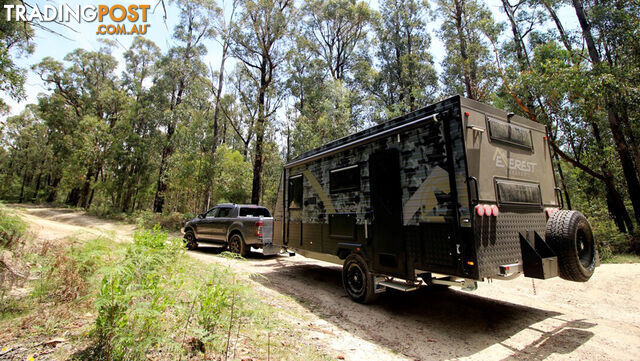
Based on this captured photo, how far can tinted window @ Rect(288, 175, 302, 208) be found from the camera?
311 inches

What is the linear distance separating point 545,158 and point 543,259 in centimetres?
226

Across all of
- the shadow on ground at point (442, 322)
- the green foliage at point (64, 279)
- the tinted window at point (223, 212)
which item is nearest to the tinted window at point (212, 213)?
the tinted window at point (223, 212)

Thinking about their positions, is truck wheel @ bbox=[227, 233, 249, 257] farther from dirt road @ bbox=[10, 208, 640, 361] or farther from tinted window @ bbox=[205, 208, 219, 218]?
dirt road @ bbox=[10, 208, 640, 361]

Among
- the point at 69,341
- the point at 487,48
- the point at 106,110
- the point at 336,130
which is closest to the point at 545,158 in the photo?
the point at 69,341

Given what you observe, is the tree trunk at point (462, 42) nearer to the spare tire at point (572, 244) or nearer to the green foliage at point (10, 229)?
the spare tire at point (572, 244)

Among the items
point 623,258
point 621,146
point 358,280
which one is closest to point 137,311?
point 358,280

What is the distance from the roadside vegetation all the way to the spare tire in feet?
13.1

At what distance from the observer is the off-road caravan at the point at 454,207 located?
4.12m

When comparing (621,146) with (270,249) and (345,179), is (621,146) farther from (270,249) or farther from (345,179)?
(270,249)

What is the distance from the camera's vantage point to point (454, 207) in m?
4.15

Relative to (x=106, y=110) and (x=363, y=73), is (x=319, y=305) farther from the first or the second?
(x=106, y=110)

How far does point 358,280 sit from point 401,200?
203cm

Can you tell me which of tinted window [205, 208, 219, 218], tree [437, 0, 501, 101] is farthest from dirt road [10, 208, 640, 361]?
tree [437, 0, 501, 101]

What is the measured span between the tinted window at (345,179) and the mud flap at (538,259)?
300 cm
